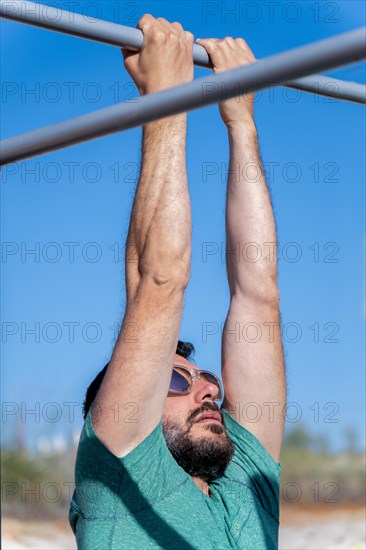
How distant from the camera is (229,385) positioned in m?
2.32

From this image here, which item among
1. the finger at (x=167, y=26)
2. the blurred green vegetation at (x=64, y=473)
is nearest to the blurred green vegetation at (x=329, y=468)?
the blurred green vegetation at (x=64, y=473)

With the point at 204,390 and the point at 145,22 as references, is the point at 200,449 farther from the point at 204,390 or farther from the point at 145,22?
the point at 145,22

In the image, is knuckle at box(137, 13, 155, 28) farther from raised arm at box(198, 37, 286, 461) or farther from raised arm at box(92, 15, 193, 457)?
raised arm at box(198, 37, 286, 461)

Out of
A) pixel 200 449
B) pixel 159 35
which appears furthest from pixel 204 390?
pixel 159 35

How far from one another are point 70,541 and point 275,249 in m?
4.50

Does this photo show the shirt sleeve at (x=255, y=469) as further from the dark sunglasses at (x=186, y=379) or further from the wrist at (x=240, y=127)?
the wrist at (x=240, y=127)

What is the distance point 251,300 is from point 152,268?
0.57m

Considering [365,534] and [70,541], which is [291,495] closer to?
[365,534]

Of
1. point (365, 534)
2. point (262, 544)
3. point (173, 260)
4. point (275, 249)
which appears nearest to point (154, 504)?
point (262, 544)

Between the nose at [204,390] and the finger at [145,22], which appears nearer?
the finger at [145,22]

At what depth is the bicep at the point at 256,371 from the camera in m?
2.27

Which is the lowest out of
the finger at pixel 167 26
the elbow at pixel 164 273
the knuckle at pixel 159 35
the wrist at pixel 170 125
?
the elbow at pixel 164 273

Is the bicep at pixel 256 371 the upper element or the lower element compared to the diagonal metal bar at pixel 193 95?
lower

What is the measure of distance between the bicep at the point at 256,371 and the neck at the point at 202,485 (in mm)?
173
